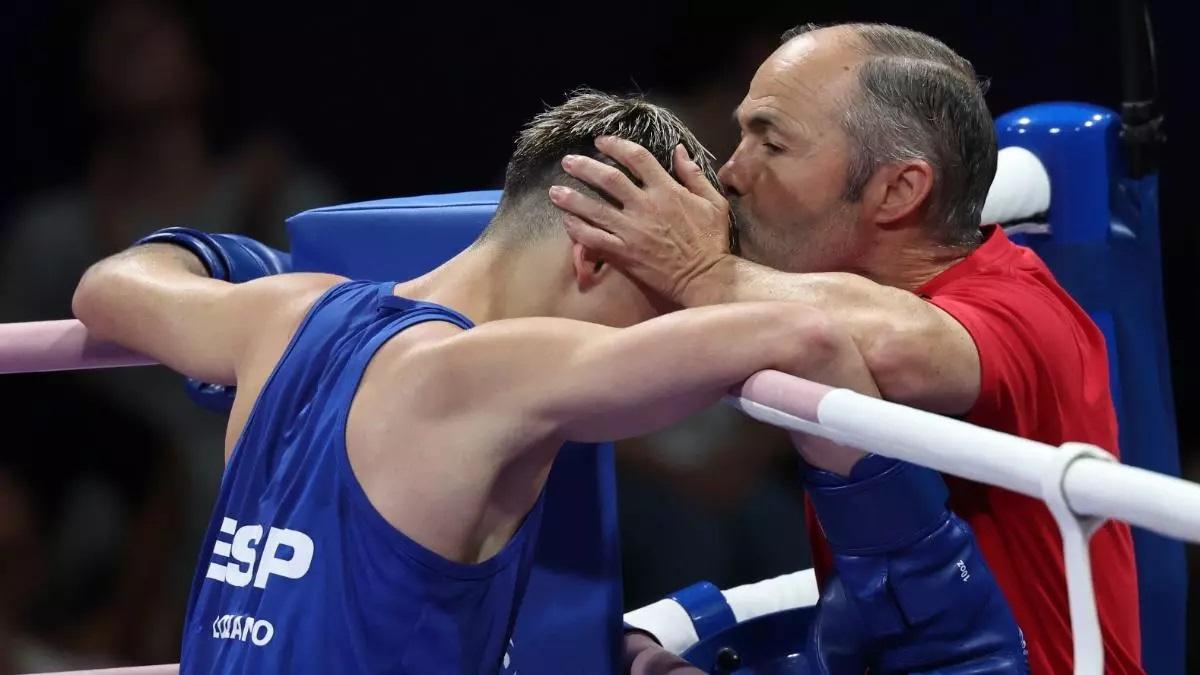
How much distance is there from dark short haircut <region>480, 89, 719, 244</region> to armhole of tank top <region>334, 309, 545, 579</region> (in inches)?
6.7

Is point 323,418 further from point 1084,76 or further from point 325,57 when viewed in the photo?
point 1084,76

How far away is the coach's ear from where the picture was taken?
57.6 inches

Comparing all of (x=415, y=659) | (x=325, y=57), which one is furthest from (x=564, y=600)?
(x=325, y=57)

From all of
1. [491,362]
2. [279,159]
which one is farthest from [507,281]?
[279,159]

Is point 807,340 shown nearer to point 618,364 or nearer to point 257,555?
point 618,364

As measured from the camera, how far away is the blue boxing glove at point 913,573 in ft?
4.28

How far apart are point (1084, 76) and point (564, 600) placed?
6.76 ft

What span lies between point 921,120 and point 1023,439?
81 cm

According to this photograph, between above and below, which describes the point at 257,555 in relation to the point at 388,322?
below

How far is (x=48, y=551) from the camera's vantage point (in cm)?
295

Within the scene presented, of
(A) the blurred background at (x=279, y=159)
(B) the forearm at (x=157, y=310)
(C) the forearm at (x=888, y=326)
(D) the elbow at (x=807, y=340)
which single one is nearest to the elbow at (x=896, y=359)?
(C) the forearm at (x=888, y=326)

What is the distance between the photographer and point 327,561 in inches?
51.3

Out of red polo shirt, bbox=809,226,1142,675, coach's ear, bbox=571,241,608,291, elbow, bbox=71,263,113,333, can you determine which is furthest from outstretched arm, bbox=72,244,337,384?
red polo shirt, bbox=809,226,1142,675

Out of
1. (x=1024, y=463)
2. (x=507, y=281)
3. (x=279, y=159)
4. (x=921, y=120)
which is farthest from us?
(x=279, y=159)
